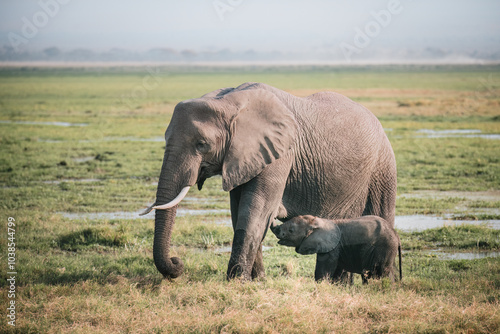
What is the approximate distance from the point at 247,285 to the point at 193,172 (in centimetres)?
135

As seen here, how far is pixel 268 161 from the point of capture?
684 centimetres

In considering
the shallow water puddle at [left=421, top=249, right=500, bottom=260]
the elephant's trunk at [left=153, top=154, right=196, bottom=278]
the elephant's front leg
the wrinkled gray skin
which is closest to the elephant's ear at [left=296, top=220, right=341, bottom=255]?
the wrinkled gray skin

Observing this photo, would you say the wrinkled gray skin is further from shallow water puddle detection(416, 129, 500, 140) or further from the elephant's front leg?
shallow water puddle detection(416, 129, 500, 140)

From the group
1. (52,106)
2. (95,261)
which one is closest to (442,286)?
(95,261)

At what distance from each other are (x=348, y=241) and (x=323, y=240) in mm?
301

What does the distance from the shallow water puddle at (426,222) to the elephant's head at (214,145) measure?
195 inches

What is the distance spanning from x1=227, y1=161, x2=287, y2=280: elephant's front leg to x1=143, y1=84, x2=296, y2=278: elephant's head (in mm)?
174

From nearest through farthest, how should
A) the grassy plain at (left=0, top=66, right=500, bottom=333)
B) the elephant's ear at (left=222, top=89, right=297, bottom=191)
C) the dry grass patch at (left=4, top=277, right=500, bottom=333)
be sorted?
the dry grass patch at (left=4, top=277, right=500, bottom=333) → the grassy plain at (left=0, top=66, right=500, bottom=333) → the elephant's ear at (left=222, top=89, right=297, bottom=191)

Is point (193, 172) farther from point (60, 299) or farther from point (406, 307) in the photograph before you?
point (406, 307)

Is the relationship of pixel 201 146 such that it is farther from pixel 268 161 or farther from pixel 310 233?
pixel 310 233

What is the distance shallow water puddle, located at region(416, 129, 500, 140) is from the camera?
27.0 metres

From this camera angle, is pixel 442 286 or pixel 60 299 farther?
pixel 442 286

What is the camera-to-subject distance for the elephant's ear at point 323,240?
714cm

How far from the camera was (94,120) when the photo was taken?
122ft
